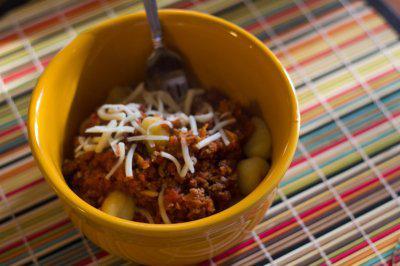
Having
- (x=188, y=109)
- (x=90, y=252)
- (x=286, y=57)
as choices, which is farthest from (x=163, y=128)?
(x=286, y=57)

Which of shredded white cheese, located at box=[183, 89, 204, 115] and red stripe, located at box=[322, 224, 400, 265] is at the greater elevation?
shredded white cheese, located at box=[183, 89, 204, 115]

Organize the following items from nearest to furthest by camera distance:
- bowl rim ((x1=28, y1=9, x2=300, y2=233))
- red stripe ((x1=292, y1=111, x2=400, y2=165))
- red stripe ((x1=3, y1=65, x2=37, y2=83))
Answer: bowl rim ((x1=28, y1=9, x2=300, y2=233)), red stripe ((x1=292, y1=111, x2=400, y2=165)), red stripe ((x1=3, y1=65, x2=37, y2=83))

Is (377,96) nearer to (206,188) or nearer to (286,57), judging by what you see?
(286,57)

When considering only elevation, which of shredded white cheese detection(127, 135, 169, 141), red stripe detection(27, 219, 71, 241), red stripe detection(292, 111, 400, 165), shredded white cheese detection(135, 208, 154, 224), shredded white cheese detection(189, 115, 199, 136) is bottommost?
red stripe detection(292, 111, 400, 165)

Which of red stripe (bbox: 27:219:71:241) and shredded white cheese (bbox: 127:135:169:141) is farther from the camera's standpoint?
red stripe (bbox: 27:219:71:241)

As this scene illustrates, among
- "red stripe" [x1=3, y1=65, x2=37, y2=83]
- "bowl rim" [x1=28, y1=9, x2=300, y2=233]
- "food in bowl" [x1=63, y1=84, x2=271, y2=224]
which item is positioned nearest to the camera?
"bowl rim" [x1=28, y1=9, x2=300, y2=233]

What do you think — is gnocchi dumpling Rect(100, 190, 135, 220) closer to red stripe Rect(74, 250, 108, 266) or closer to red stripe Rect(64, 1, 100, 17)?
red stripe Rect(74, 250, 108, 266)

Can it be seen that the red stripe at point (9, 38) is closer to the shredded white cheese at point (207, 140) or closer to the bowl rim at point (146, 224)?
the bowl rim at point (146, 224)

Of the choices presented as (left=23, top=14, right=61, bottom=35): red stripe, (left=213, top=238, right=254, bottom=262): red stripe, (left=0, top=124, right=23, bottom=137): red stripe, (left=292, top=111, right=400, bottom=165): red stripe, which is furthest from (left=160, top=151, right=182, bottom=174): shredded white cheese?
(left=23, top=14, right=61, bottom=35): red stripe
